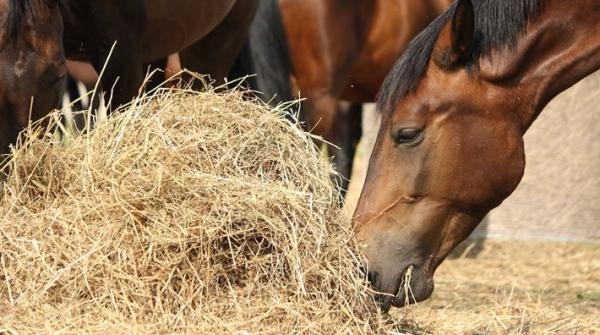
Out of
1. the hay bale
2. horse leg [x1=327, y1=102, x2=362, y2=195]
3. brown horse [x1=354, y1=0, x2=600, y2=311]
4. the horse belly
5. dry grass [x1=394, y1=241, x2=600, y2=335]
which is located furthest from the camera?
horse leg [x1=327, y1=102, x2=362, y2=195]

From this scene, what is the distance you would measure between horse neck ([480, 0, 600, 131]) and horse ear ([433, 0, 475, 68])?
0.26 feet

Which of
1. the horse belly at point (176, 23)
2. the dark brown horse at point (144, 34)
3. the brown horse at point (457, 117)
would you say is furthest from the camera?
the horse belly at point (176, 23)

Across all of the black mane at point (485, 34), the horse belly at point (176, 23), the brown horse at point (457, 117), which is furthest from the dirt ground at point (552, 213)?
the black mane at point (485, 34)

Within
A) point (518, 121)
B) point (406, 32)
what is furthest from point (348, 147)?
point (518, 121)

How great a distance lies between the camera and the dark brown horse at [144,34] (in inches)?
189

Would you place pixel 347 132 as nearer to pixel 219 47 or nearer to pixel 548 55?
pixel 219 47

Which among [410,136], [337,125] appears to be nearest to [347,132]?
[337,125]

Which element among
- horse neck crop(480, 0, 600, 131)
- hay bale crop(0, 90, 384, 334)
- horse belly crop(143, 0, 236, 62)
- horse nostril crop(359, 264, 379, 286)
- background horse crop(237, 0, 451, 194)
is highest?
horse neck crop(480, 0, 600, 131)

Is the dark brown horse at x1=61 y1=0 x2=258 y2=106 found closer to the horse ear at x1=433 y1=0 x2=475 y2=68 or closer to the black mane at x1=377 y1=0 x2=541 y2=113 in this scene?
the black mane at x1=377 y1=0 x2=541 y2=113

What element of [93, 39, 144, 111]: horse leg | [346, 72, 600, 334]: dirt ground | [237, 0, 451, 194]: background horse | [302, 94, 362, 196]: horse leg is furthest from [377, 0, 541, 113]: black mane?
[237, 0, 451, 194]: background horse

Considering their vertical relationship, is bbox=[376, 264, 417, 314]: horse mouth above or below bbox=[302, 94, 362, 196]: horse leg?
above

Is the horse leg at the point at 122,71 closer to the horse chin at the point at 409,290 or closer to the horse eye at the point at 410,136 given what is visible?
the horse eye at the point at 410,136

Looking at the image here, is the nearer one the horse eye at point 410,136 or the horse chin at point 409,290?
the horse chin at point 409,290

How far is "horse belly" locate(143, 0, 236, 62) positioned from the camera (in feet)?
17.2
